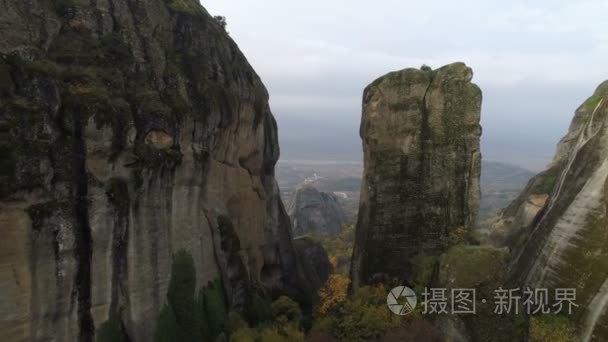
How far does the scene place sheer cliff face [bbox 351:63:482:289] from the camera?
27.2 metres

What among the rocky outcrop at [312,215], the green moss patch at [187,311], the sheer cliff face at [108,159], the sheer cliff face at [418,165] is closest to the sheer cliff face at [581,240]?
the sheer cliff face at [418,165]

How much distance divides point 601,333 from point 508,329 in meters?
3.16

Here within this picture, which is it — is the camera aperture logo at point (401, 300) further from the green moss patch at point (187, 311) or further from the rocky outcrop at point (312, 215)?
the rocky outcrop at point (312, 215)

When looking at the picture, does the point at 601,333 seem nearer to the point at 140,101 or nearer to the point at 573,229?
the point at 573,229

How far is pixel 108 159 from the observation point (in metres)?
20.0

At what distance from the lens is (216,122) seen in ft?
82.3

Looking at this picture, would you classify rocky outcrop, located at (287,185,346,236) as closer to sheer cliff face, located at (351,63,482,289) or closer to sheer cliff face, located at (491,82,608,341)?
sheer cliff face, located at (351,63,482,289)

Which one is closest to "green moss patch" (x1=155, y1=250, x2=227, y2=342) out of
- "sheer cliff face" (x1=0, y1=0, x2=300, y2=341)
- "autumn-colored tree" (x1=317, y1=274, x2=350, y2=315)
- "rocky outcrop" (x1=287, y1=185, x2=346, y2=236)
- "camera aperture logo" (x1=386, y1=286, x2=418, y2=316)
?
"sheer cliff face" (x1=0, y1=0, x2=300, y2=341)

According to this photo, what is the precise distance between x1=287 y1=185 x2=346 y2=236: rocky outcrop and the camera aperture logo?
141 ft

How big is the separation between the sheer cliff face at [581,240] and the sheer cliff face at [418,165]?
5.32 meters

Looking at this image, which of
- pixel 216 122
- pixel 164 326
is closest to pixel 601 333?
pixel 164 326

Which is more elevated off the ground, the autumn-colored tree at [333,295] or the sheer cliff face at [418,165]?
the sheer cliff face at [418,165]

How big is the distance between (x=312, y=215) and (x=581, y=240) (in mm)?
53102

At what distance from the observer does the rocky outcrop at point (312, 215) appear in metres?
68.8
